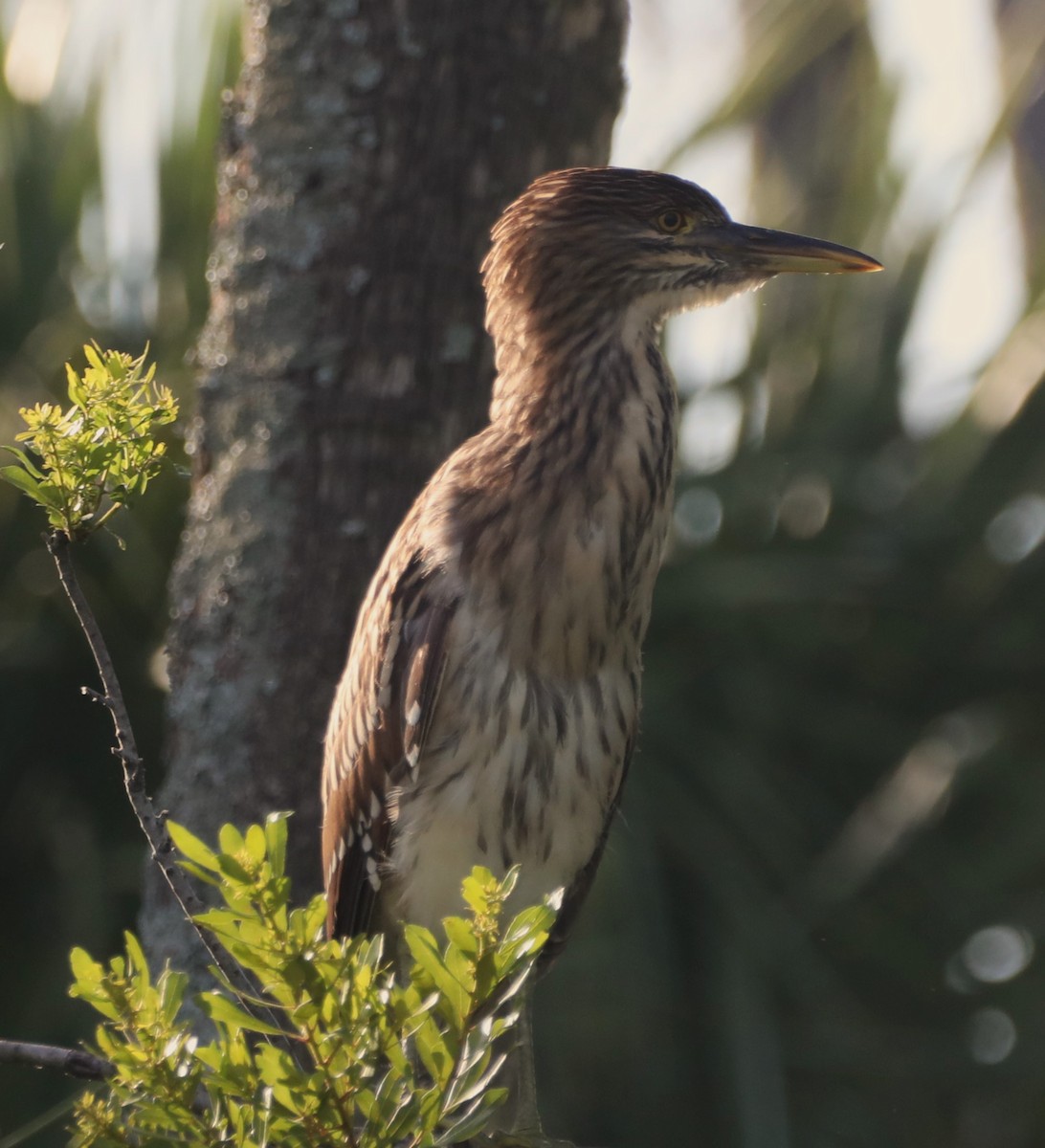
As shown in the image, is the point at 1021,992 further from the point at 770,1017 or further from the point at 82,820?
the point at 82,820

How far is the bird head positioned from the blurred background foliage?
207 centimetres

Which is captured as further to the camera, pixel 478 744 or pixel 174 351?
pixel 174 351

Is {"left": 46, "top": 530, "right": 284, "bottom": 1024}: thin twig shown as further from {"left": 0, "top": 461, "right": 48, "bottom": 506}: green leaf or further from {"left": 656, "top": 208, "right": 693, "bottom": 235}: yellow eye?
{"left": 656, "top": 208, "right": 693, "bottom": 235}: yellow eye

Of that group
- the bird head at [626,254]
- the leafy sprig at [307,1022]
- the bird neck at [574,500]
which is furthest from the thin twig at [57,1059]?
the bird head at [626,254]

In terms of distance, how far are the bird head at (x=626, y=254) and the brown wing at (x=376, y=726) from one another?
587 millimetres

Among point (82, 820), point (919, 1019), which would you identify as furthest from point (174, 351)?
point (919, 1019)

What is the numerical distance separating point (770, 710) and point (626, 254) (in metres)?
2.84

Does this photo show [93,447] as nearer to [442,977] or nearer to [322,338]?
[442,977]

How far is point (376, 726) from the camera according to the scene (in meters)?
3.02

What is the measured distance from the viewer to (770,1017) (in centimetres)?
542

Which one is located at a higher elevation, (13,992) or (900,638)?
(900,638)

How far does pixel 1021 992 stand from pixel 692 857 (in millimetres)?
1193

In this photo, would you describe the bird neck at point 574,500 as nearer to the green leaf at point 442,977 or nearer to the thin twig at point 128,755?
the thin twig at point 128,755

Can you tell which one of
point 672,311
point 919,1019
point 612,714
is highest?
point 672,311
